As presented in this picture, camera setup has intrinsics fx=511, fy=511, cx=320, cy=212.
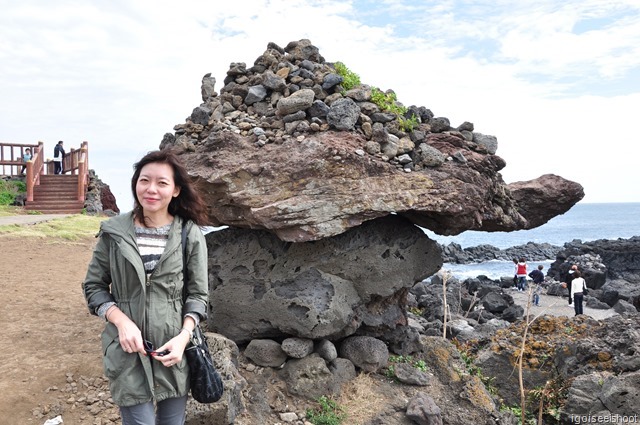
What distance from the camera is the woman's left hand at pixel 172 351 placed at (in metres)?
3.41

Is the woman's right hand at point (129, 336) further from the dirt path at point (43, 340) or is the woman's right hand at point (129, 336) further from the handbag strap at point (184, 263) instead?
the dirt path at point (43, 340)

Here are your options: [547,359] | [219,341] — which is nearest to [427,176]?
[219,341]

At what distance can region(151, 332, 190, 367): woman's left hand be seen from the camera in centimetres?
341

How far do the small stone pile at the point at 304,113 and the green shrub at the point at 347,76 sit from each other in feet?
0.27

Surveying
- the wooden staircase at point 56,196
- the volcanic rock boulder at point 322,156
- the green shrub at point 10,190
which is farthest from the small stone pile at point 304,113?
the green shrub at point 10,190

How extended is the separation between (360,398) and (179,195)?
15.3 ft

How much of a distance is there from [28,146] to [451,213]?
30.5 meters

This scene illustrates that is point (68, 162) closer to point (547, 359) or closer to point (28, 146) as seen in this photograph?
point (28, 146)

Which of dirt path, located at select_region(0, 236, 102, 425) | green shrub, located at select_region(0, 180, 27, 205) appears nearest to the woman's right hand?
dirt path, located at select_region(0, 236, 102, 425)

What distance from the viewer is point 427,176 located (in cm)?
759

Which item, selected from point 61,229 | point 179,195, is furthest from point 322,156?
point 61,229

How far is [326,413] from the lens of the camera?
691 cm

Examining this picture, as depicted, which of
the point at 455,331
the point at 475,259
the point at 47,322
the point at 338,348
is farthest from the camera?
the point at 475,259

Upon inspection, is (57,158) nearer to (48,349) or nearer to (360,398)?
(48,349)
